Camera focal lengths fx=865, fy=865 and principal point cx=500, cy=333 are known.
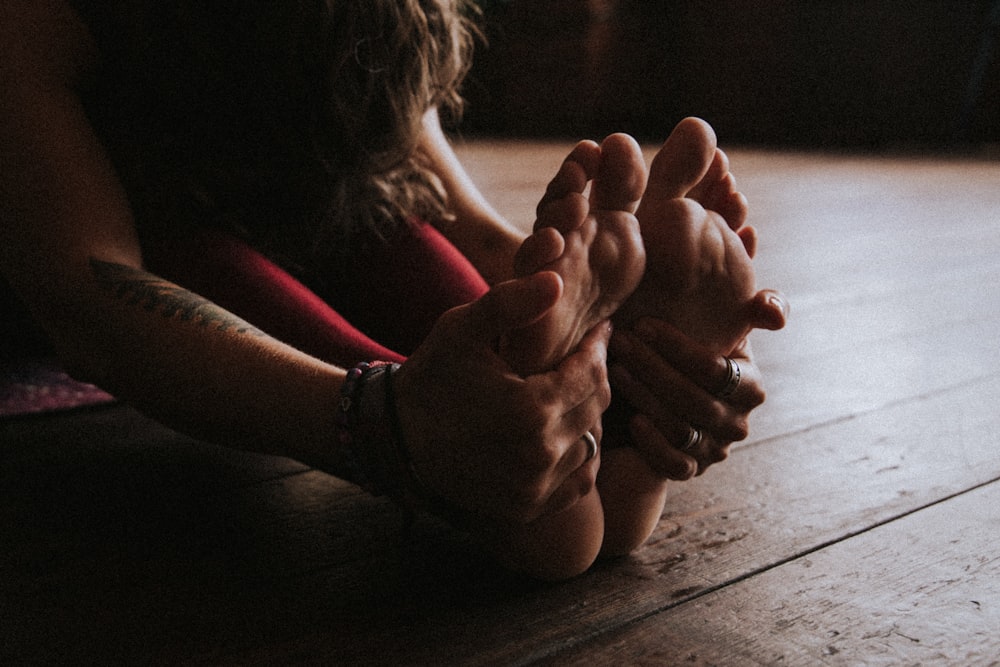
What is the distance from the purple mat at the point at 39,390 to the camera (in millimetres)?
881

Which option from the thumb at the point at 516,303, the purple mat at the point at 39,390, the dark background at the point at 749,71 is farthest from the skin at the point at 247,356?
the dark background at the point at 749,71

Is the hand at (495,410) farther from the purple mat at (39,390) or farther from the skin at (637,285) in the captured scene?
the purple mat at (39,390)

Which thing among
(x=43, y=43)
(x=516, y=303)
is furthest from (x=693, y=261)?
(x=43, y=43)

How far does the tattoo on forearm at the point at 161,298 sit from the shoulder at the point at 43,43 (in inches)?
6.2

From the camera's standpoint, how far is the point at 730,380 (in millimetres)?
544

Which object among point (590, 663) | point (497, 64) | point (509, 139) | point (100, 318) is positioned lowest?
point (509, 139)

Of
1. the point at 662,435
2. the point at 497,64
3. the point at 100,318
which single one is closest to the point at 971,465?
the point at 662,435

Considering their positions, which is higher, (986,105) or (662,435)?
(662,435)

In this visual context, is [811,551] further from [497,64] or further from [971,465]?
[497,64]

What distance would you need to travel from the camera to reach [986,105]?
3438 millimetres

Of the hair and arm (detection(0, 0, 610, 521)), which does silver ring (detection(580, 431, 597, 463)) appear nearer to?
arm (detection(0, 0, 610, 521))

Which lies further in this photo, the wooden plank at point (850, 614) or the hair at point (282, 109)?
the hair at point (282, 109)

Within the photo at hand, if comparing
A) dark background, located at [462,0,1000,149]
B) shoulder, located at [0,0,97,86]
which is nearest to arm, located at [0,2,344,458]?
shoulder, located at [0,0,97,86]

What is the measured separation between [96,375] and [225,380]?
13 cm
